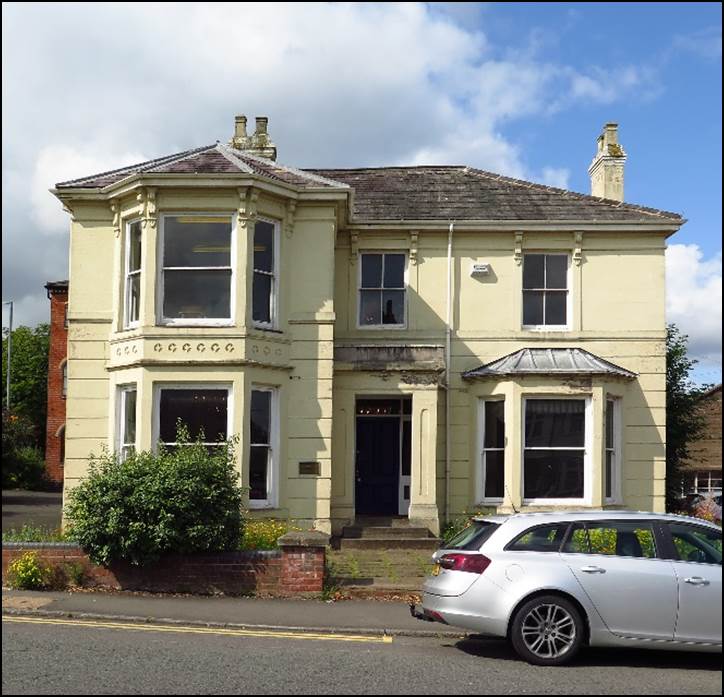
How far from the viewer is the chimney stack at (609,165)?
20.3 meters

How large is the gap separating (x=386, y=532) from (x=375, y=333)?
4.15m

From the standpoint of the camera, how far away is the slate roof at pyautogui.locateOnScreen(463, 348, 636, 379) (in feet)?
56.9

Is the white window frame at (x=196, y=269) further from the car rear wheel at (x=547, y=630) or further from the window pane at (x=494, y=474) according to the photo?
the car rear wheel at (x=547, y=630)

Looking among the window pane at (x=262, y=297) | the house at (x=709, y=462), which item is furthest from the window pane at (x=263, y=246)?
the house at (x=709, y=462)

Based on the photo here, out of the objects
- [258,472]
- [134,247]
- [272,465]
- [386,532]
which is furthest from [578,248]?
[134,247]

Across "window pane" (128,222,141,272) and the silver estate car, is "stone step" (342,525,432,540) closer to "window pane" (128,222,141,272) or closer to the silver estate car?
"window pane" (128,222,141,272)

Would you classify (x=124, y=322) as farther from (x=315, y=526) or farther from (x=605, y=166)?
(x=605, y=166)

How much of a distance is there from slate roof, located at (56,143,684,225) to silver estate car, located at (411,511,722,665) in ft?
29.2

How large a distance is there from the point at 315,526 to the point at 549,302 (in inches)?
259

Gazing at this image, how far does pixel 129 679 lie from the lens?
315 inches

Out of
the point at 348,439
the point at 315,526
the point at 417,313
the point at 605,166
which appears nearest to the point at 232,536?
the point at 315,526

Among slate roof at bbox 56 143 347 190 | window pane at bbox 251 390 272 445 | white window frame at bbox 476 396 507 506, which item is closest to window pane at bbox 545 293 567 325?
white window frame at bbox 476 396 507 506

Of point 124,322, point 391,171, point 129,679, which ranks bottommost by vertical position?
point 129,679

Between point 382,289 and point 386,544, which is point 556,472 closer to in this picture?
point 386,544
